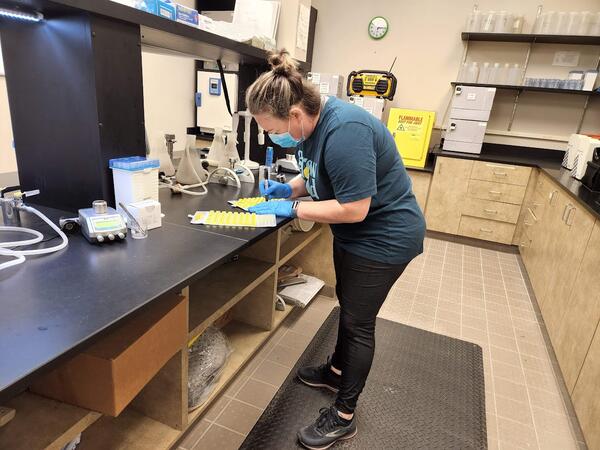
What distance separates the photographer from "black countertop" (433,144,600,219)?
2.30m

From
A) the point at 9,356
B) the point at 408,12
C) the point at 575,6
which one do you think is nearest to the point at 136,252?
the point at 9,356

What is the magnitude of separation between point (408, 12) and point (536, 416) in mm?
3910

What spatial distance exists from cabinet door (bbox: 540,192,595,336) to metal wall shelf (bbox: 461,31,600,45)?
183cm

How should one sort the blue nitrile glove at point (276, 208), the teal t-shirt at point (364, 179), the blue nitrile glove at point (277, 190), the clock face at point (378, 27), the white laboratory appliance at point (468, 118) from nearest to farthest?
the teal t-shirt at point (364, 179) → the blue nitrile glove at point (276, 208) → the blue nitrile glove at point (277, 190) → the white laboratory appliance at point (468, 118) → the clock face at point (378, 27)

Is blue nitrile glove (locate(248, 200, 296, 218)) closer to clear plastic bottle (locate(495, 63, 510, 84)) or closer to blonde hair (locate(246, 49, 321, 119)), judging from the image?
blonde hair (locate(246, 49, 321, 119))

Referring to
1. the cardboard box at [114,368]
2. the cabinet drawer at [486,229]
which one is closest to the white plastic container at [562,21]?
the cabinet drawer at [486,229]

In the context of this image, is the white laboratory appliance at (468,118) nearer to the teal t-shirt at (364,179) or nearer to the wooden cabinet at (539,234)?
the wooden cabinet at (539,234)

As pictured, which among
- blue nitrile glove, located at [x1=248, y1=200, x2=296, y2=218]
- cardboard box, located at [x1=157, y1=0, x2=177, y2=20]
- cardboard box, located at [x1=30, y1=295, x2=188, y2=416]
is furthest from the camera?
blue nitrile glove, located at [x1=248, y1=200, x2=296, y2=218]

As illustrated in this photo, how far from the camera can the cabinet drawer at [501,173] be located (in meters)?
3.49

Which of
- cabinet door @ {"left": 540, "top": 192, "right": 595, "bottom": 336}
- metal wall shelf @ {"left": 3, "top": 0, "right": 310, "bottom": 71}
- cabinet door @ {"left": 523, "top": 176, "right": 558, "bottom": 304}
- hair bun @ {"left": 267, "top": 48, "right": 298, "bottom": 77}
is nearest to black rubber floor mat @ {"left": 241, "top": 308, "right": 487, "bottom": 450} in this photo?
cabinet door @ {"left": 540, "top": 192, "right": 595, "bottom": 336}

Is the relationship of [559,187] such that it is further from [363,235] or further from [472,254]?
[363,235]

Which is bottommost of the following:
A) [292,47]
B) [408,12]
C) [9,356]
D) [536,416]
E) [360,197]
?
[536,416]

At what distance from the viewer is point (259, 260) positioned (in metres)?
1.87

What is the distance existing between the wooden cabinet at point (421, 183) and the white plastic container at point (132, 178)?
2997 mm
